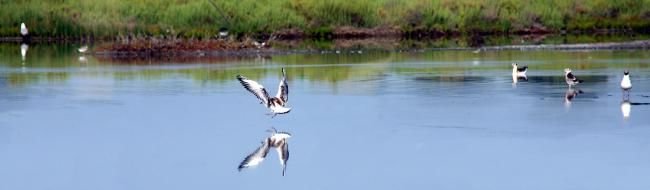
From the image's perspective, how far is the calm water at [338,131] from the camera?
9.81 m

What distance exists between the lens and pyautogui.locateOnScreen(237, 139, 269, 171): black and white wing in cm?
1053

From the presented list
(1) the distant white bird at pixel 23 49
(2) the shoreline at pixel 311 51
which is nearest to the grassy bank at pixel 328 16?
(1) the distant white bird at pixel 23 49

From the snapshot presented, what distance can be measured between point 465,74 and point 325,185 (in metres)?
12.7

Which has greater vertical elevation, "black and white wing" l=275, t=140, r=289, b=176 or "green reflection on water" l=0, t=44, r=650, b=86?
"black and white wing" l=275, t=140, r=289, b=176

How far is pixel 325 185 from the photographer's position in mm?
9414

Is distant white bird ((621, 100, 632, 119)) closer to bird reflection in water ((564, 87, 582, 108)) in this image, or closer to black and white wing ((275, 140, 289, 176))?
bird reflection in water ((564, 87, 582, 108))

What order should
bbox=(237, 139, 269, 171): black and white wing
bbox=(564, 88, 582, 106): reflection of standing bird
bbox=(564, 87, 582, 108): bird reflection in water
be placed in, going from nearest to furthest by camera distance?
1. bbox=(237, 139, 269, 171): black and white wing
2. bbox=(564, 87, 582, 108): bird reflection in water
3. bbox=(564, 88, 582, 106): reflection of standing bird

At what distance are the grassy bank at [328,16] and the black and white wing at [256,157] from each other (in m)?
32.0

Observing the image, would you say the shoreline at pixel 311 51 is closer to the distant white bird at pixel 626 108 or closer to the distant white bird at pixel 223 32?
the distant white bird at pixel 223 32

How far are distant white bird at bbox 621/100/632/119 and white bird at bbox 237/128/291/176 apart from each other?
338 cm

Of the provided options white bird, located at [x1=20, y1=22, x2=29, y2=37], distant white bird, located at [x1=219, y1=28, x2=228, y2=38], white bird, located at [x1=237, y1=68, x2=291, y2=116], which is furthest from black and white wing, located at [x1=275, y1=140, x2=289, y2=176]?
white bird, located at [x1=20, y1=22, x2=29, y2=37]

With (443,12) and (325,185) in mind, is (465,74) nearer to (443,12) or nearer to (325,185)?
(325,185)

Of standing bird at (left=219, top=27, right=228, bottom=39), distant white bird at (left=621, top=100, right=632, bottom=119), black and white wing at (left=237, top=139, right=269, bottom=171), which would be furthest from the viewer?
standing bird at (left=219, top=27, right=228, bottom=39)

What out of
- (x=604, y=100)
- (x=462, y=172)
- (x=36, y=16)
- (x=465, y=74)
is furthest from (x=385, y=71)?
(x=36, y=16)
